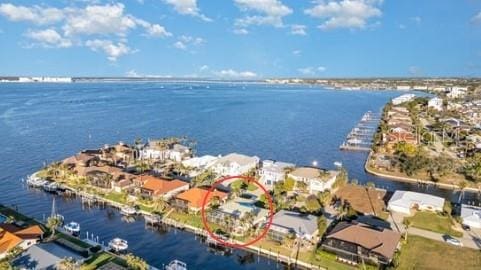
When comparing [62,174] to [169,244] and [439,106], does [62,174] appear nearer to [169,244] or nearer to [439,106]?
[169,244]

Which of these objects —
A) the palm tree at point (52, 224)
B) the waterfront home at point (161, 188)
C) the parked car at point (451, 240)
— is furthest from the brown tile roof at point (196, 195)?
the parked car at point (451, 240)

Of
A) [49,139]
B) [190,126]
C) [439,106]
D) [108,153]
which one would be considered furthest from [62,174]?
[439,106]

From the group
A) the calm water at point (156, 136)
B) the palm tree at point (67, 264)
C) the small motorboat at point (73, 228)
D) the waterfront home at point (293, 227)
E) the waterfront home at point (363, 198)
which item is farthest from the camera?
the waterfront home at point (363, 198)

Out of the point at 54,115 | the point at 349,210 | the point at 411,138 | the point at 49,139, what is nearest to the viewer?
the point at 349,210

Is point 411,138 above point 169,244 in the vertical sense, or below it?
above

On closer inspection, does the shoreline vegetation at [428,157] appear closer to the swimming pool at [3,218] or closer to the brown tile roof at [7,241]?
the brown tile roof at [7,241]

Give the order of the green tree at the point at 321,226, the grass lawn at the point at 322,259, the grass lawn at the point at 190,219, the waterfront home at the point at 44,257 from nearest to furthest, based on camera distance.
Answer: the waterfront home at the point at 44,257, the grass lawn at the point at 322,259, the green tree at the point at 321,226, the grass lawn at the point at 190,219

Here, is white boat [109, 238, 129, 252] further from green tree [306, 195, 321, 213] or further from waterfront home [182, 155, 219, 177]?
waterfront home [182, 155, 219, 177]
